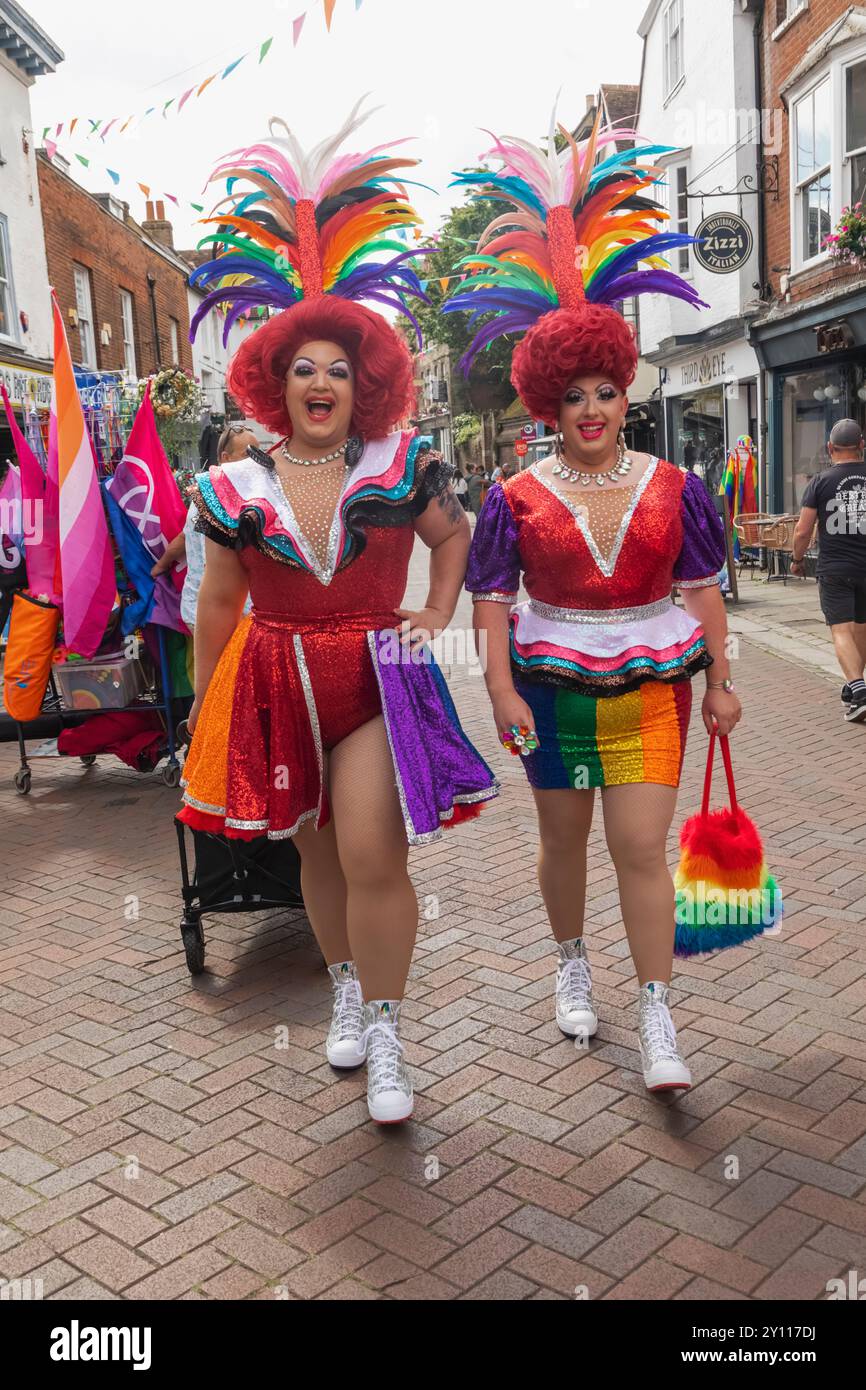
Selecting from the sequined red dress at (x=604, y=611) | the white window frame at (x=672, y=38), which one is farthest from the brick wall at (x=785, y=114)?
the sequined red dress at (x=604, y=611)

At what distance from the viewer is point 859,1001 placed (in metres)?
3.62

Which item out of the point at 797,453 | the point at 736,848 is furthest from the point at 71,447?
the point at 797,453

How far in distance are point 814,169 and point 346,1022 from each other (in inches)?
575

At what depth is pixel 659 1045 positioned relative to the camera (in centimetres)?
310

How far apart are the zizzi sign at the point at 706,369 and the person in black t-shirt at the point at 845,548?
1235 centimetres

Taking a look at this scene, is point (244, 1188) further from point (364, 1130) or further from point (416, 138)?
point (416, 138)

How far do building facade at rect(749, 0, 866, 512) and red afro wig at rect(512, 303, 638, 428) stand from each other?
11155 millimetres

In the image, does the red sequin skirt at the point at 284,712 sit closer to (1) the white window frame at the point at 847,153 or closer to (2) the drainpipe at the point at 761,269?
(1) the white window frame at the point at 847,153

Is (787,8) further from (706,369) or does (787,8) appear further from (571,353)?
(571,353)

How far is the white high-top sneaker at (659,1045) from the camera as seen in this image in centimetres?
304

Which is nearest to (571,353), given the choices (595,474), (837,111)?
(595,474)

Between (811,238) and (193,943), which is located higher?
(811,238)
